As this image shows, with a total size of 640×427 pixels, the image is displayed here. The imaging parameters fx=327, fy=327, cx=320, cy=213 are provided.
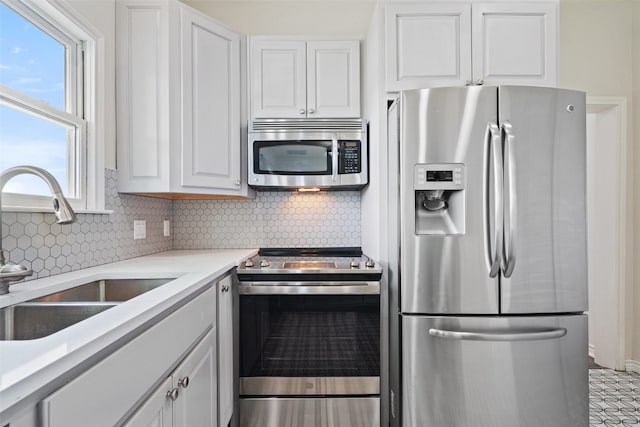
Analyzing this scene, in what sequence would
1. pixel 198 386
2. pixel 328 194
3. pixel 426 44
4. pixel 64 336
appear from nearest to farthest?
1. pixel 64 336
2. pixel 198 386
3. pixel 426 44
4. pixel 328 194

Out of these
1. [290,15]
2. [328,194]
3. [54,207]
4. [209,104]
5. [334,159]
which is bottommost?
[54,207]

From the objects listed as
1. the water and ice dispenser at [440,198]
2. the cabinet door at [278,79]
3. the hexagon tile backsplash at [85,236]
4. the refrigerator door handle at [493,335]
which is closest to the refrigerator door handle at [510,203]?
the water and ice dispenser at [440,198]

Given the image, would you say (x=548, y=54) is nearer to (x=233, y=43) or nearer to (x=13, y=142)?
(x=233, y=43)

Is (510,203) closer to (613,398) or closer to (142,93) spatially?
(613,398)

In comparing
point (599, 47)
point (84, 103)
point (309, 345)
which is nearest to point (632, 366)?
point (599, 47)

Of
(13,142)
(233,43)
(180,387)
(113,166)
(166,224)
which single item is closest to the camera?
(180,387)

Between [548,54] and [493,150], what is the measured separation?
805 millimetres

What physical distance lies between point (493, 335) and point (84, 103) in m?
2.25

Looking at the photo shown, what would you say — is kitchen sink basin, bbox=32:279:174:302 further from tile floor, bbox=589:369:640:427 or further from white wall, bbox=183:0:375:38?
tile floor, bbox=589:369:640:427

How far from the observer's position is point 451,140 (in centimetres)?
156

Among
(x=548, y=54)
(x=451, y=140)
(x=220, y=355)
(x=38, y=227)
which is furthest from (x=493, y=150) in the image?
(x=38, y=227)

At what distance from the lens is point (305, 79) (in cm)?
214

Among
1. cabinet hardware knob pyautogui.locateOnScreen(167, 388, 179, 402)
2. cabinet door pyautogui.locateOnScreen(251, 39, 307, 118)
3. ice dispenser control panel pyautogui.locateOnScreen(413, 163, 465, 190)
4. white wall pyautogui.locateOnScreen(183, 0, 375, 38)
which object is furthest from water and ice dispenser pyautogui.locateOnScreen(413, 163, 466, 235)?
white wall pyautogui.locateOnScreen(183, 0, 375, 38)

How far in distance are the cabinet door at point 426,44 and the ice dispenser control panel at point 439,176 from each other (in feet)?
1.73
